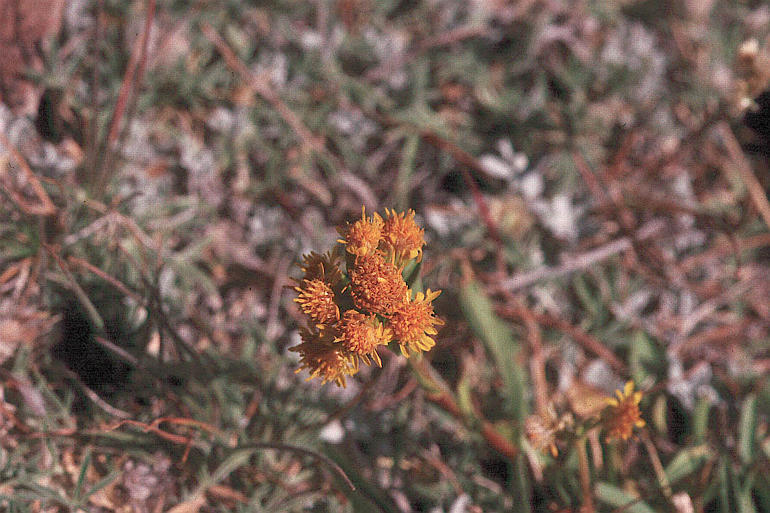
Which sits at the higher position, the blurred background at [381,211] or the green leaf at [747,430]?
the blurred background at [381,211]

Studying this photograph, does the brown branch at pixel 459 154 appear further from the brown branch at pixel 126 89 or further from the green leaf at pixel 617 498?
the brown branch at pixel 126 89

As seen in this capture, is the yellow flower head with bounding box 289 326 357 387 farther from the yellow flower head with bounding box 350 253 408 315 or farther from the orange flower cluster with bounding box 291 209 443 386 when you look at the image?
the yellow flower head with bounding box 350 253 408 315

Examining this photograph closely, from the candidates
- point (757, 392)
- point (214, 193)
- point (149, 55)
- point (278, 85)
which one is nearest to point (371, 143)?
point (278, 85)

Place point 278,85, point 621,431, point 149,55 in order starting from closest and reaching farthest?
point 621,431, point 149,55, point 278,85

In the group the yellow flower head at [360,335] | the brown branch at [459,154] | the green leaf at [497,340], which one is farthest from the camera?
the brown branch at [459,154]

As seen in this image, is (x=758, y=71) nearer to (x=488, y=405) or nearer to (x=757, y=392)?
(x=757, y=392)

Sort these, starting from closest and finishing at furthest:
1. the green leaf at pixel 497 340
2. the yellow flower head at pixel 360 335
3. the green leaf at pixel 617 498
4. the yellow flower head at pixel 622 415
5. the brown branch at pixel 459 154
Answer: the yellow flower head at pixel 360 335 → the yellow flower head at pixel 622 415 → the green leaf at pixel 617 498 → the green leaf at pixel 497 340 → the brown branch at pixel 459 154

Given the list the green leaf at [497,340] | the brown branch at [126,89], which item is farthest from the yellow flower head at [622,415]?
the brown branch at [126,89]
